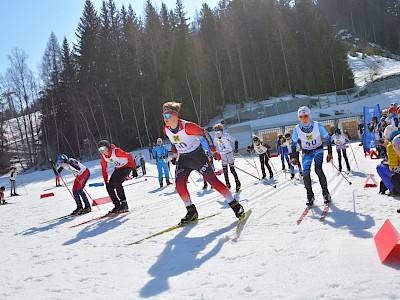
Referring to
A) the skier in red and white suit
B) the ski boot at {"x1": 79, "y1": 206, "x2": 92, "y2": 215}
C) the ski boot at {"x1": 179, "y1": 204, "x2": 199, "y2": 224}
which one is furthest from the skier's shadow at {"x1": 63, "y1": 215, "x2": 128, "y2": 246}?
the ski boot at {"x1": 79, "y1": 206, "x2": 92, "y2": 215}

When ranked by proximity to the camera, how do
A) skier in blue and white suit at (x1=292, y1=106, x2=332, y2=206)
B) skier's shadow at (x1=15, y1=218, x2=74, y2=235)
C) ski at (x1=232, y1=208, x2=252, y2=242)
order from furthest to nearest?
1. skier's shadow at (x1=15, y1=218, x2=74, y2=235)
2. skier in blue and white suit at (x1=292, y1=106, x2=332, y2=206)
3. ski at (x1=232, y1=208, x2=252, y2=242)

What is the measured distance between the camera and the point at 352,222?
4.74 m

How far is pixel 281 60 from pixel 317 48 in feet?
17.2

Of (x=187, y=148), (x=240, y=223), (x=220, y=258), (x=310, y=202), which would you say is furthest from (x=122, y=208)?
(x=220, y=258)

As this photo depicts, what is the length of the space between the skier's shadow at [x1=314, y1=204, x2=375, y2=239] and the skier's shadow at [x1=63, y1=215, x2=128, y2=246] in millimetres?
3841

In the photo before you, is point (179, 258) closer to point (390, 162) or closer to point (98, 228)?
point (98, 228)

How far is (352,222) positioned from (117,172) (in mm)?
5291

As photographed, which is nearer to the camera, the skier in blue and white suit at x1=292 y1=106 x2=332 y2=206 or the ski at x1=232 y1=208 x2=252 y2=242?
the ski at x1=232 y1=208 x2=252 y2=242

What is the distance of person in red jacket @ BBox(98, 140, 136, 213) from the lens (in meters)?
8.11

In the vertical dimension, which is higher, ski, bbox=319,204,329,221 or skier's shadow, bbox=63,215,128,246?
skier's shadow, bbox=63,215,128,246

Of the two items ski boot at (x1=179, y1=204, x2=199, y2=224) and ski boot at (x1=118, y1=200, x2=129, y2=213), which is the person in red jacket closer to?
ski boot at (x1=118, y1=200, x2=129, y2=213)

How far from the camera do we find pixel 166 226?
6.00 meters

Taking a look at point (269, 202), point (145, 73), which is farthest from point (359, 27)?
point (269, 202)

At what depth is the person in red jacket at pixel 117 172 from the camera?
26.6ft
